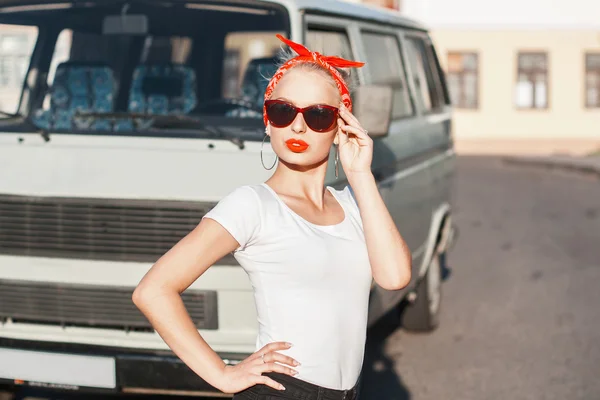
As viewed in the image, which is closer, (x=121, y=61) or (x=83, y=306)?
(x=83, y=306)

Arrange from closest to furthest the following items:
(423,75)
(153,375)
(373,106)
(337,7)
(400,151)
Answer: (153,375)
(373,106)
(337,7)
(400,151)
(423,75)

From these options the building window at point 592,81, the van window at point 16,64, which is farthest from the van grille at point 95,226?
the building window at point 592,81

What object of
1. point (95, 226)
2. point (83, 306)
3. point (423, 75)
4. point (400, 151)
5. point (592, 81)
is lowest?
point (592, 81)

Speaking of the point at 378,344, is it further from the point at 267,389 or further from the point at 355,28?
the point at 267,389

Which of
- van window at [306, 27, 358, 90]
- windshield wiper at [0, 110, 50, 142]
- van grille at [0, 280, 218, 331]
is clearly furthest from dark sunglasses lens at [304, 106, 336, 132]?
van window at [306, 27, 358, 90]

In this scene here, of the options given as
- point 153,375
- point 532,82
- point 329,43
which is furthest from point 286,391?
point 532,82

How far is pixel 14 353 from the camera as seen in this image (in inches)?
176

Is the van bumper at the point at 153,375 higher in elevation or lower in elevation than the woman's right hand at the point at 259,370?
lower

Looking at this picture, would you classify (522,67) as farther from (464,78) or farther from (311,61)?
(311,61)

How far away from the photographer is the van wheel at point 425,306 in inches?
277

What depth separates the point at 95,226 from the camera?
4484mm

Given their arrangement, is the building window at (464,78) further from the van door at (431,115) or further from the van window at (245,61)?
the van window at (245,61)

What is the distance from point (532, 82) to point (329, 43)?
35.1 m

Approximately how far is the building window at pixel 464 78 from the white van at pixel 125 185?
110 ft
